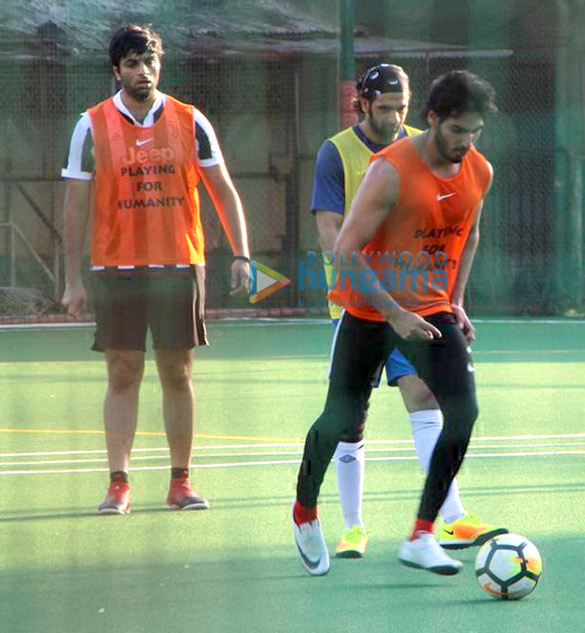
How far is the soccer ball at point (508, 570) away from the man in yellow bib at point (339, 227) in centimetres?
57

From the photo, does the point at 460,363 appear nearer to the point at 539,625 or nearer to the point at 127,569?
the point at 539,625

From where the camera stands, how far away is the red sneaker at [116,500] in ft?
18.2

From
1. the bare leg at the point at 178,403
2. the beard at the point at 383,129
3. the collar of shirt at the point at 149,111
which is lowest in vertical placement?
the bare leg at the point at 178,403

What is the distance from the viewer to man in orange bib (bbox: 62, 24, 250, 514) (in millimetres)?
5523

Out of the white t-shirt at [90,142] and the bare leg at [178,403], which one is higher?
the white t-shirt at [90,142]

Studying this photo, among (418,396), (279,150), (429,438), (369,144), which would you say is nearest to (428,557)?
(429,438)

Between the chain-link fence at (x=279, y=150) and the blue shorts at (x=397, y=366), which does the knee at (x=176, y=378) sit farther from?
the chain-link fence at (x=279, y=150)

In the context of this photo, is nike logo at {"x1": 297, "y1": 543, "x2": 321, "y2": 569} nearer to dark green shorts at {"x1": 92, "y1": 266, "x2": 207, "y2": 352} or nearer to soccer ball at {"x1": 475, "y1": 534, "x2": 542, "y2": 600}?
soccer ball at {"x1": 475, "y1": 534, "x2": 542, "y2": 600}

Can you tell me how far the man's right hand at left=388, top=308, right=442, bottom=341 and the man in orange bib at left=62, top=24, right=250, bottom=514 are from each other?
124 cm

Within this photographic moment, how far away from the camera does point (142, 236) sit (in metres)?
5.59

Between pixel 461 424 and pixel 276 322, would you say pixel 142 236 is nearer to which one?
pixel 461 424

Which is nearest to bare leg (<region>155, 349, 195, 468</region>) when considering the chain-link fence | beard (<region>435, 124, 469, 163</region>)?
Answer: beard (<region>435, 124, 469, 163</region>)

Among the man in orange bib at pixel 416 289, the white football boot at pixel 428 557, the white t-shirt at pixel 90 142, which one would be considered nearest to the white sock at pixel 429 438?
the man in orange bib at pixel 416 289

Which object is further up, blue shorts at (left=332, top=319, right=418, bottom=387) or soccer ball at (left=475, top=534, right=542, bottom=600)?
blue shorts at (left=332, top=319, right=418, bottom=387)
